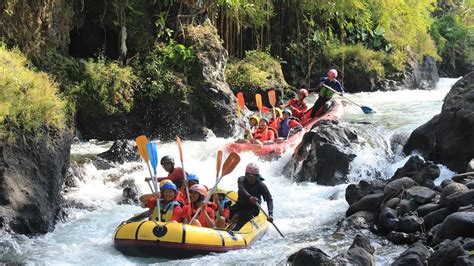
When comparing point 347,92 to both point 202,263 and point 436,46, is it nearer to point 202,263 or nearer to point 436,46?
point 436,46

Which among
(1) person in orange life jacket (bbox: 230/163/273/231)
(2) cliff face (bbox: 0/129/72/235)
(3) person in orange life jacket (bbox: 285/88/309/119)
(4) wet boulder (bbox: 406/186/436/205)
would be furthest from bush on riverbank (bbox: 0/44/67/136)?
(3) person in orange life jacket (bbox: 285/88/309/119)

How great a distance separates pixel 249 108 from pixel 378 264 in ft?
31.5

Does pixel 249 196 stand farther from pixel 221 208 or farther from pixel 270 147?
pixel 270 147

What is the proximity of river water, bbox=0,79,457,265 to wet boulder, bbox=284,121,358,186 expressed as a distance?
0.54 feet

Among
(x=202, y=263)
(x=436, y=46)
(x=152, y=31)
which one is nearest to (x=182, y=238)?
(x=202, y=263)

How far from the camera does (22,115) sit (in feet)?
24.0

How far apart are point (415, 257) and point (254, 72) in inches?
417

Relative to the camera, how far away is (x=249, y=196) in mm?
7043

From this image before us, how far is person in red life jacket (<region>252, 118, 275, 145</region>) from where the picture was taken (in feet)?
37.3

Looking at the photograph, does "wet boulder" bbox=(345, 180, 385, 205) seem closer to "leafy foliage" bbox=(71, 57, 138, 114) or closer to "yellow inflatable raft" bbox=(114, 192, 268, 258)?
"yellow inflatable raft" bbox=(114, 192, 268, 258)

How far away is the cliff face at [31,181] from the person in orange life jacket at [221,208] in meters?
1.87

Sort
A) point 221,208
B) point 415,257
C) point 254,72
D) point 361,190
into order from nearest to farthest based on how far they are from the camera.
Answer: point 415,257, point 221,208, point 361,190, point 254,72

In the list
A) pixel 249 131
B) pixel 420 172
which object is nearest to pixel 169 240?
pixel 420 172

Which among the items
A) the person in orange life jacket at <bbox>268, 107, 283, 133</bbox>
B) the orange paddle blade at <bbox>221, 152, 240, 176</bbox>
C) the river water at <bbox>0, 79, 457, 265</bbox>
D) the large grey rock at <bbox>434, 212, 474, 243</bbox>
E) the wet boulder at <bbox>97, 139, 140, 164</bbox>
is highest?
the orange paddle blade at <bbox>221, 152, 240, 176</bbox>
